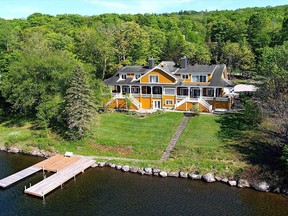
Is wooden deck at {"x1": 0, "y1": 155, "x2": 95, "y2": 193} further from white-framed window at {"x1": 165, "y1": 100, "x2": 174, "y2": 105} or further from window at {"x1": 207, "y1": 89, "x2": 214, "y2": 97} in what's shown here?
window at {"x1": 207, "y1": 89, "x2": 214, "y2": 97}

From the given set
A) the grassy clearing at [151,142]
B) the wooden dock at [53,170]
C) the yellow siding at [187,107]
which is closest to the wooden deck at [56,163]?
the wooden dock at [53,170]

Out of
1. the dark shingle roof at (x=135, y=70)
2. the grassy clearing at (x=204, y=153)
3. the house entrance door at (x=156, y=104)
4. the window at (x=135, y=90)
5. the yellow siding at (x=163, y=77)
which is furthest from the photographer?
the dark shingle roof at (x=135, y=70)

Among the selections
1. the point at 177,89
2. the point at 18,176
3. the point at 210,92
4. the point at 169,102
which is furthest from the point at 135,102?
the point at 18,176

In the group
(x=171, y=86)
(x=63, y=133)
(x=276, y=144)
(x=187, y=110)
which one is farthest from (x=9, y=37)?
(x=276, y=144)

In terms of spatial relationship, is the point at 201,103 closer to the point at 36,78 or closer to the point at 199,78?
the point at 199,78

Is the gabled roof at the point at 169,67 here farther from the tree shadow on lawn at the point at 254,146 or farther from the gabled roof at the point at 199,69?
the tree shadow on lawn at the point at 254,146

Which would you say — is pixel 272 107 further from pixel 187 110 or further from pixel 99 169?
pixel 99 169

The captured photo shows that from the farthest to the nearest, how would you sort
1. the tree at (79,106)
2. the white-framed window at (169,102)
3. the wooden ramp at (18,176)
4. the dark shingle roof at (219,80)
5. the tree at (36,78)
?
the white-framed window at (169,102) < the dark shingle roof at (219,80) < the tree at (36,78) < the tree at (79,106) < the wooden ramp at (18,176)
